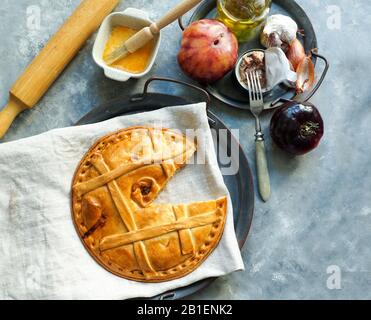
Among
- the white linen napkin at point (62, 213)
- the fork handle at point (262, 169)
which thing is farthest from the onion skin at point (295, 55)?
the white linen napkin at point (62, 213)

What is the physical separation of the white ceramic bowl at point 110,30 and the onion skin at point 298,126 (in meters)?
0.52

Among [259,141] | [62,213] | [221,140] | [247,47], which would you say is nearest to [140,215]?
Answer: [62,213]

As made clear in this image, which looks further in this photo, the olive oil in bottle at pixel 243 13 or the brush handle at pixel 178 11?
the olive oil in bottle at pixel 243 13

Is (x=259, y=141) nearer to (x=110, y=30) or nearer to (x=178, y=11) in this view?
(x=178, y=11)

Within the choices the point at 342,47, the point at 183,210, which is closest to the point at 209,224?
the point at 183,210

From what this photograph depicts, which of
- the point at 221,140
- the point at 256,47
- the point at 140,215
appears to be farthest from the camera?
the point at 256,47

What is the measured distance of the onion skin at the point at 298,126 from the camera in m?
1.99

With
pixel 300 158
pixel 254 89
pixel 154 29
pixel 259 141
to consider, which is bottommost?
pixel 300 158

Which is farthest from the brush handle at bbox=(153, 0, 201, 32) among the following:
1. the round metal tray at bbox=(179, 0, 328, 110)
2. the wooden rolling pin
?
the wooden rolling pin

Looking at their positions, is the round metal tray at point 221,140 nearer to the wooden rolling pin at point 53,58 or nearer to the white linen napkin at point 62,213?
the white linen napkin at point 62,213

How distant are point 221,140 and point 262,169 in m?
0.19

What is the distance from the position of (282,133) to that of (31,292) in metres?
1.03

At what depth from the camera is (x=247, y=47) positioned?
2.18m
